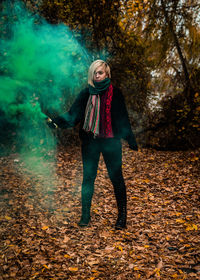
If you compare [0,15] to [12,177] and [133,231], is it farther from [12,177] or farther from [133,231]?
[133,231]

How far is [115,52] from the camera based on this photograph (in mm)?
6574

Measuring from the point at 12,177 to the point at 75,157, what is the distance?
1.84 m

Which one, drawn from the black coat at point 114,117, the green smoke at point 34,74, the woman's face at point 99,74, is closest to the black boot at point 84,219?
the black coat at point 114,117

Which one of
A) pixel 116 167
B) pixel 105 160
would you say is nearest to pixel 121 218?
pixel 116 167

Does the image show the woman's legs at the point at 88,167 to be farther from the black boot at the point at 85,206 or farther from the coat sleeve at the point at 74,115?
the coat sleeve at the point at 74,115

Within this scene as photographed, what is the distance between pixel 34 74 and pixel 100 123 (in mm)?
3067

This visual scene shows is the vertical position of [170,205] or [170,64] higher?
[170,64]

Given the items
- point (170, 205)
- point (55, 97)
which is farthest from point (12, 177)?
point (170, 205)

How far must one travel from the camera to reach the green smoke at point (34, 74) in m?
5.01

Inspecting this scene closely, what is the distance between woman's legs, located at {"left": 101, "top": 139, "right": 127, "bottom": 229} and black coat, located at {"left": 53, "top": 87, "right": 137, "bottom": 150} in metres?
0.14

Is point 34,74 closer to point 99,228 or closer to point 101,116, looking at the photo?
point 101,116

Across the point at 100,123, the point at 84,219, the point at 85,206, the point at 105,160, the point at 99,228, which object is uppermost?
the point at 100,123

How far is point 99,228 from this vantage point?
3.41 m

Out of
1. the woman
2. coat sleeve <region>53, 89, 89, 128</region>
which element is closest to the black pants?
the woman
